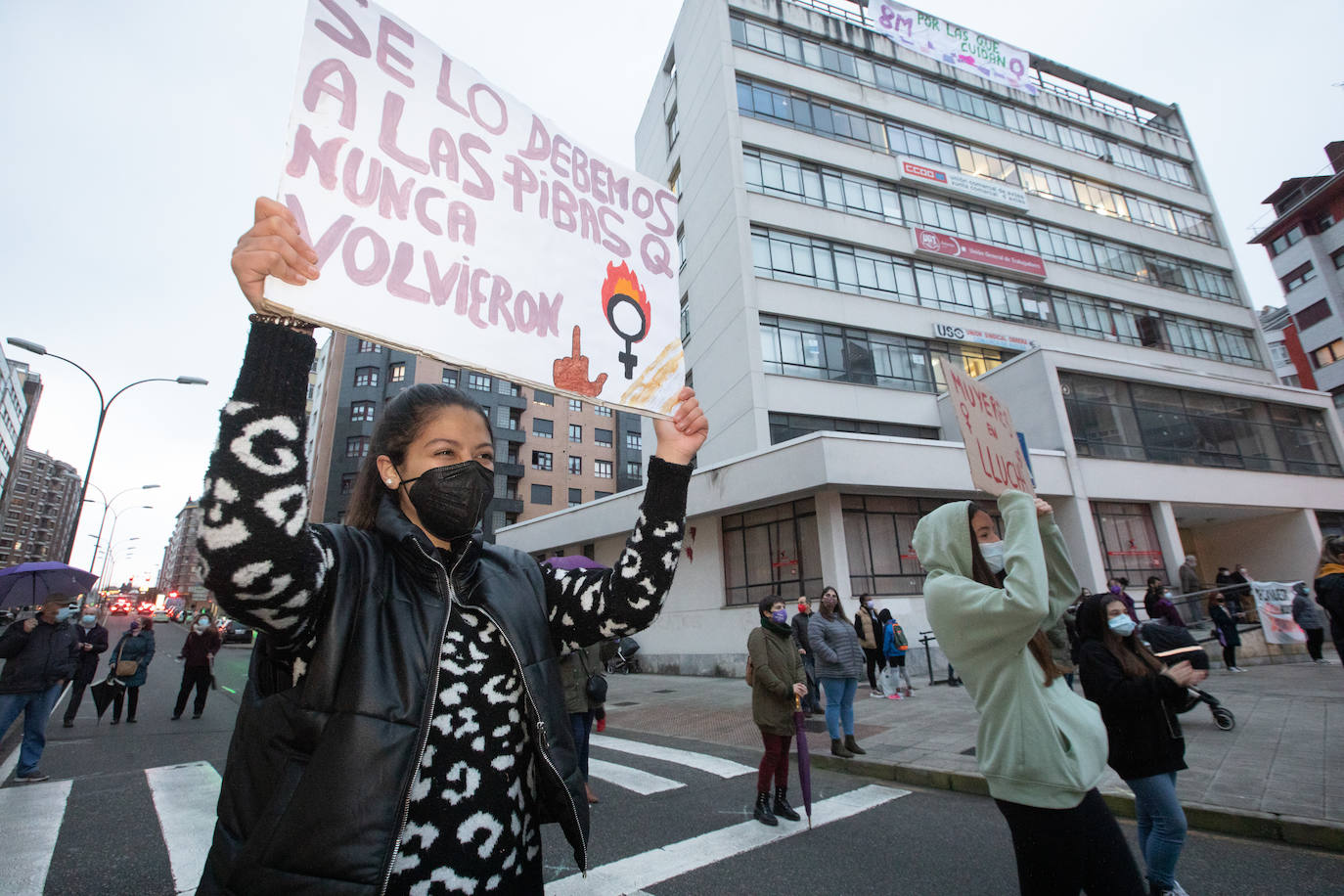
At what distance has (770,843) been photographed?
4785 mm

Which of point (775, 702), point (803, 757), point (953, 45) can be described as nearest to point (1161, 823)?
point (803, 757)

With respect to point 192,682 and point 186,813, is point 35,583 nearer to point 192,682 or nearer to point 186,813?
point 192,682

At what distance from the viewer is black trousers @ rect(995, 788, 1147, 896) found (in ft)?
7.37

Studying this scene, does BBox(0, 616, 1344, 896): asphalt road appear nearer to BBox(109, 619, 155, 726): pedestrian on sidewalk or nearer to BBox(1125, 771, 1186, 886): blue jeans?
BBox(1125, 771, 1186, 886): blue jeans

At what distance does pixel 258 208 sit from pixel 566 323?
1065 millimetres

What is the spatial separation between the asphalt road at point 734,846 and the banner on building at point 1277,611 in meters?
12.4

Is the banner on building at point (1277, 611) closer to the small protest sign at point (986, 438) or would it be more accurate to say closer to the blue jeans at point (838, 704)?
the blue jeans at point (838, 704)

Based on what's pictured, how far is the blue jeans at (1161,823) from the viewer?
324cm

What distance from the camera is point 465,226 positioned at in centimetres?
224

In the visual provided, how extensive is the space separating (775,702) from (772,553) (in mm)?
12850

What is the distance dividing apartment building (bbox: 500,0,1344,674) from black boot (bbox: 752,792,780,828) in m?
11.6

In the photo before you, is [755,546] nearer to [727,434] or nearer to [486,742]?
[727,434]

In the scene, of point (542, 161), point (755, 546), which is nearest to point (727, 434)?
point (755, 546)

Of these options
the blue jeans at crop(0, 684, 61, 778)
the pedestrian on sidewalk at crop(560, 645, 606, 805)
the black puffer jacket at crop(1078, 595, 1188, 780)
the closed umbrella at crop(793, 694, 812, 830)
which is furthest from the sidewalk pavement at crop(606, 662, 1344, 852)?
the blue jeans at crop(0, 684, 61, 778)
